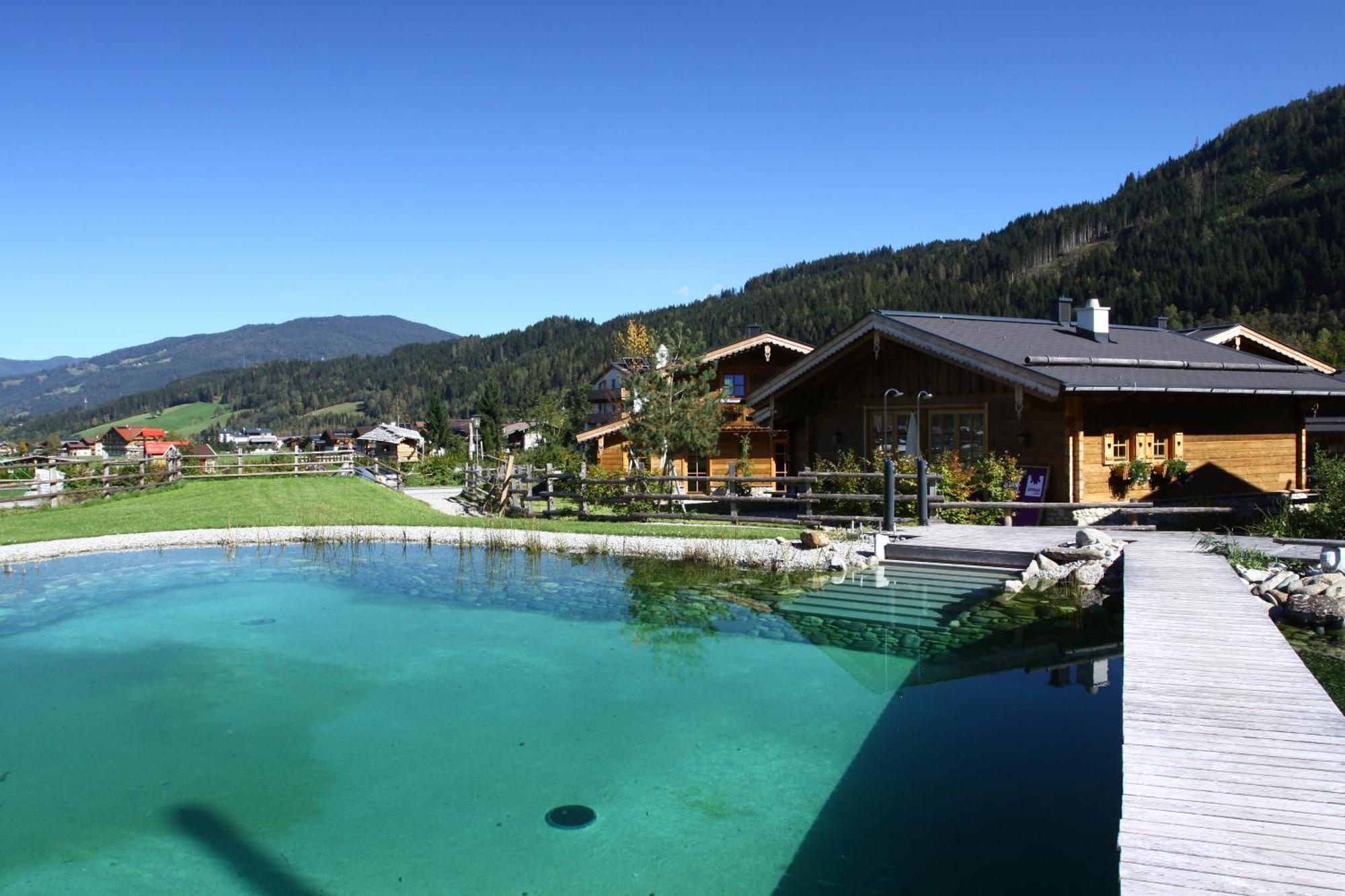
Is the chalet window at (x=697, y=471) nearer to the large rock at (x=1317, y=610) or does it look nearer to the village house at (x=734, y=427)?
the village house at (x=734, y=427)

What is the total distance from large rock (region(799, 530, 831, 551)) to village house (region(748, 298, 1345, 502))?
4.58 metres

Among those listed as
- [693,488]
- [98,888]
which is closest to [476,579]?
[98,888]

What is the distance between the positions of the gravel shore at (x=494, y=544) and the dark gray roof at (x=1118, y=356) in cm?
528

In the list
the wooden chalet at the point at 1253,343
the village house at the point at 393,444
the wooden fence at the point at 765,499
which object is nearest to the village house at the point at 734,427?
the wooden fence at the point at 765,499

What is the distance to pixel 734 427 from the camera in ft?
90.5

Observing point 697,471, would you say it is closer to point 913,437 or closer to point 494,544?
point 913,437

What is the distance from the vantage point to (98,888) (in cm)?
539

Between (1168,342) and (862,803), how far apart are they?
18528 mm

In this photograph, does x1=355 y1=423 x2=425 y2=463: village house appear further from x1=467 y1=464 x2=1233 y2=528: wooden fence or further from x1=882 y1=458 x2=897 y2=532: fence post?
x1=882 y1=458 x2=897 y2=532: fence post

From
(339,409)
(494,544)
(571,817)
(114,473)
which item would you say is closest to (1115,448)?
(494,544)

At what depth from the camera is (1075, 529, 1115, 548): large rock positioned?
12.5m

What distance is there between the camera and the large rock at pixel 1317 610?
9.68 metres

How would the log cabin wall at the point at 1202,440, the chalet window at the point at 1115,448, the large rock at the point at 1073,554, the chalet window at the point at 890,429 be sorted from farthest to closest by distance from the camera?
the chalet window at the point at 890,429 < the chalet window at the point at 1115,448 < the log cabin wall at the point at 1202,440 < the large rock at the point at 1073,554

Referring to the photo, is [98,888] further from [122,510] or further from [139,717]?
[122,510]
